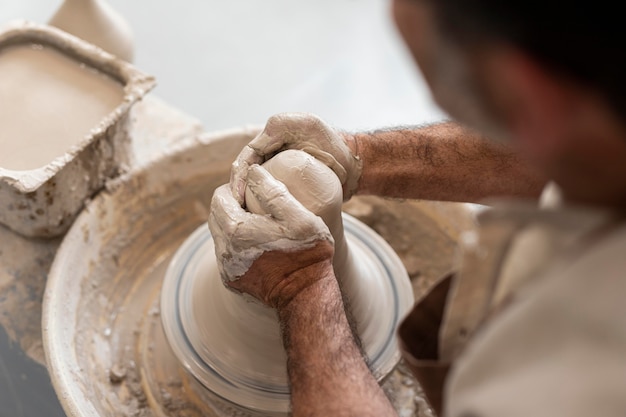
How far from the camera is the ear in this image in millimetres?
608

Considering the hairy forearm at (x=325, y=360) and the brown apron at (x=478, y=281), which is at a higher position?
the brown apron at (x=478, y=281)

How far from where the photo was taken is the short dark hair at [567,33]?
22.4 inches

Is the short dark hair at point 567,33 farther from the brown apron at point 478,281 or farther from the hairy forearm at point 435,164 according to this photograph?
the hairy forearm at point 435,164

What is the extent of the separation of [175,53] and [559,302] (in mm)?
2797

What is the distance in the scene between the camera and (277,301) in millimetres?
1327

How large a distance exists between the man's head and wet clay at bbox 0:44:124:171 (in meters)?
1.29

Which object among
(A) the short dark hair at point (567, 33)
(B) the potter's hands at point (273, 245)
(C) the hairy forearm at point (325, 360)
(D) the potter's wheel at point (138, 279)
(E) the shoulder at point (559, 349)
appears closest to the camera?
(A) the short dark hair at point (567, 33)

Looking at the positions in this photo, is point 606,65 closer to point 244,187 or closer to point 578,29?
point 578,29

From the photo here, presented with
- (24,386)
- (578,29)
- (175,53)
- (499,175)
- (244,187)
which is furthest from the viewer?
(175,53)

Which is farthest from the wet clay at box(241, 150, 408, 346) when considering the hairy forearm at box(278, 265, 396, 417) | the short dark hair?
the short dark hair

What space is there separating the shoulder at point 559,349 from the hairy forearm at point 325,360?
331mm

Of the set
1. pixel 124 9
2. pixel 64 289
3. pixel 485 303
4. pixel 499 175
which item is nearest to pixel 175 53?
pixel 124 9

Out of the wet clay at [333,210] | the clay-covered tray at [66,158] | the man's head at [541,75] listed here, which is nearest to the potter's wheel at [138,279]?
the clay-covered tray at [66,158]

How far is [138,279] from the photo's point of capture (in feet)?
6.30
